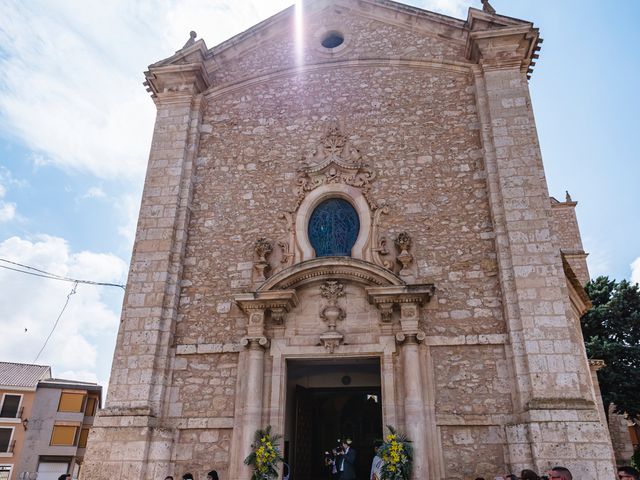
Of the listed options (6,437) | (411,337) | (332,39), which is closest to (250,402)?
(411,337)

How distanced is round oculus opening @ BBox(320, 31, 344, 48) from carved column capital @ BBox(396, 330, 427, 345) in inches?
244

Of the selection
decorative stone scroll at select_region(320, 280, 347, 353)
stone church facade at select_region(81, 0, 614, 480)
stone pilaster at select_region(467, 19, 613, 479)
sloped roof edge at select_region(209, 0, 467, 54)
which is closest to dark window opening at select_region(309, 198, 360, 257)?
stone church facade at select_region(81, 0, 614, 480)

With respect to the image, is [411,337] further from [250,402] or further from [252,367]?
[250,402]

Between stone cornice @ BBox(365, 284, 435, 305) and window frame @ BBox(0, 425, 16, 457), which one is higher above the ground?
stone cornice @ BBox(365, 284, 435, 305)

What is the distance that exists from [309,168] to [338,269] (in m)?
2.16

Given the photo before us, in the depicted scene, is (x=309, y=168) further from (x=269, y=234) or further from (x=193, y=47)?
(x=193, y=47)

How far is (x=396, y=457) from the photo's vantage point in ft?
22.6

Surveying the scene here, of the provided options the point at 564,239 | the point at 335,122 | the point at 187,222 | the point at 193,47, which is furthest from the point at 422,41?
the point at 564,239

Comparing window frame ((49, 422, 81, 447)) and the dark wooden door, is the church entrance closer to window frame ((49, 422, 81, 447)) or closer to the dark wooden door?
the dark wooden door

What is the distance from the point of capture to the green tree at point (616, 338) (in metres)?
16.5

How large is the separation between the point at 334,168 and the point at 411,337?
336cm

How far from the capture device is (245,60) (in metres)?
10.8

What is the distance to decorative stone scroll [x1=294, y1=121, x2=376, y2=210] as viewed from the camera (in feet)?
29.9

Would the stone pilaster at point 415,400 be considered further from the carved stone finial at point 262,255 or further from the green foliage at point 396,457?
the carved stone finial at point 262,255
